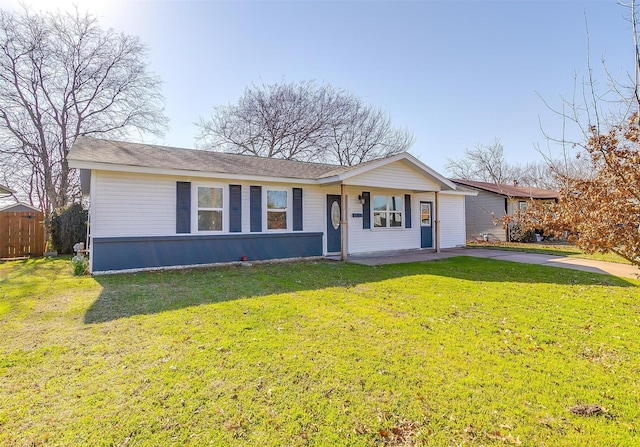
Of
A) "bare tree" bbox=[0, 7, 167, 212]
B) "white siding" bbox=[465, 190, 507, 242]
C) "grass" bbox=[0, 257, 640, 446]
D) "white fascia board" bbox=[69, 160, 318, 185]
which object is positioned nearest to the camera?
"grass" bbox=[0, 257, 640, 446]

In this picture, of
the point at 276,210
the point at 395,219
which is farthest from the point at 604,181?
the point at 395,219

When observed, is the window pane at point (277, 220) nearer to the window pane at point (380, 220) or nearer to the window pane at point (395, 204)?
the window pane at point (380, 220)

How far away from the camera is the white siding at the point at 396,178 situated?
1087 centimetres

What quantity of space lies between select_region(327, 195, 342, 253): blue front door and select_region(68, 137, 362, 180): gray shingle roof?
3.74ft

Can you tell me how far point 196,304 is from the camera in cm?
551

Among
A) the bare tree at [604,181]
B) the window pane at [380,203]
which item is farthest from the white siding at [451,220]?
the bare tree at [604,181]

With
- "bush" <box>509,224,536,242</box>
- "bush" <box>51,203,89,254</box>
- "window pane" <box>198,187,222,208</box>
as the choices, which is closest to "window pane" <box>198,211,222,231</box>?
"window pane" <box>198,187,222,208</box>

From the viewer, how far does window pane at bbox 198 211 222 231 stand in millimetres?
9375

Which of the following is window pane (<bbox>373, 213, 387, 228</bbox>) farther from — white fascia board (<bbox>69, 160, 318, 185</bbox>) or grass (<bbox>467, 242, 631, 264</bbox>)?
grass (<bbox>467, 242, 631, 264</bbox>)

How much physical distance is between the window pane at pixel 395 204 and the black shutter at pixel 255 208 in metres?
5.49

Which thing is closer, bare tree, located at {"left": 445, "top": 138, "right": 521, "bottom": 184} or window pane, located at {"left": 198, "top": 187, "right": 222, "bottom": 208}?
window pane, located at {"left": 198, "top": 187, "right": 222, "bottom": 208}

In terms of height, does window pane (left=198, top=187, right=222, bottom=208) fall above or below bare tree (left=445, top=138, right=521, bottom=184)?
below

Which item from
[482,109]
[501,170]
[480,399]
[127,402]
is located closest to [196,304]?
[127,402]

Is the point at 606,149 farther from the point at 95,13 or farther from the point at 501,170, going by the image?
the point at 501,170
